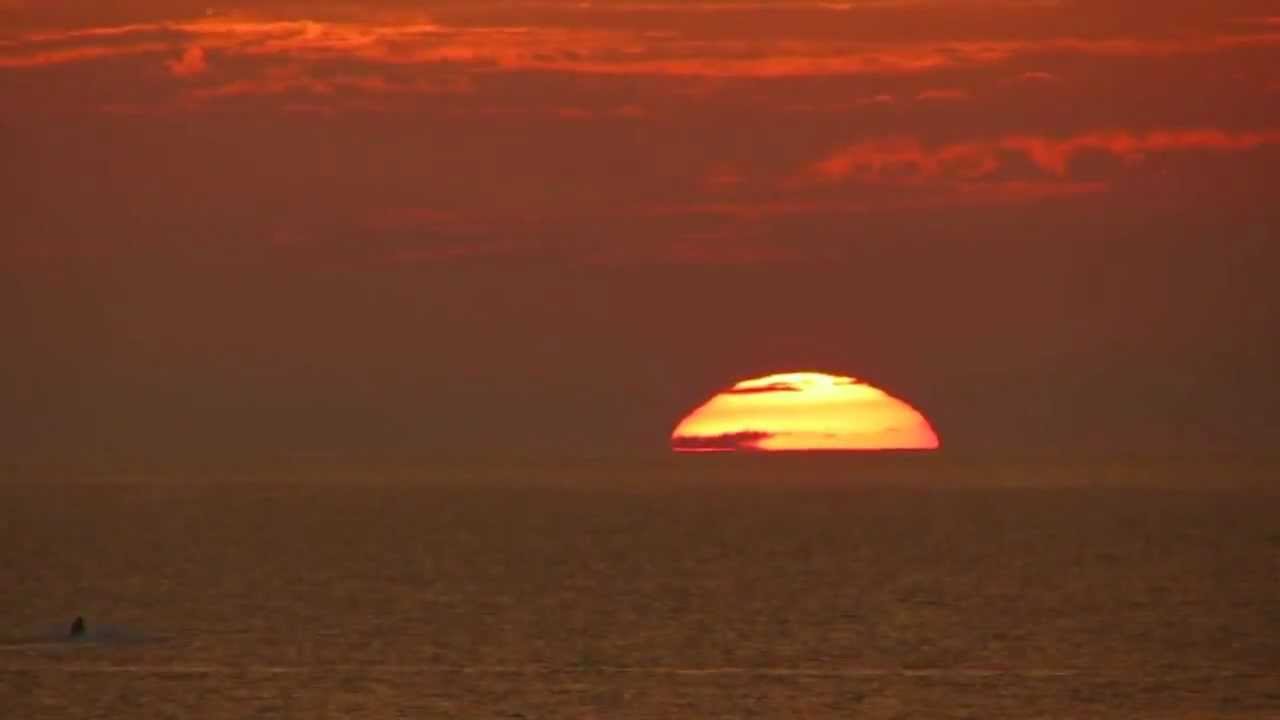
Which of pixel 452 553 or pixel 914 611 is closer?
pixel 914 611

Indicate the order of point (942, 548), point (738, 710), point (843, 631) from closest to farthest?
1. point (738, 710)
2. point (843, 631)
3. point (942, 548)

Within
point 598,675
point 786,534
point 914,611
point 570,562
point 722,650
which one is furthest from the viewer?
point 786,534

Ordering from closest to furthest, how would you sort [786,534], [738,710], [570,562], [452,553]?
[738,710], [570,562], [452,553], [786,534]

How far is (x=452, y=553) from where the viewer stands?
5443 inches

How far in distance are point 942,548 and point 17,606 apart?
67.1 metres

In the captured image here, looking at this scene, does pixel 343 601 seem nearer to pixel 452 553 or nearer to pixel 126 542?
pixel 452 553

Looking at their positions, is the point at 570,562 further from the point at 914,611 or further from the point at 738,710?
the point at 738,710

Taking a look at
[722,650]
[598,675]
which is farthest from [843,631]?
[598,675]

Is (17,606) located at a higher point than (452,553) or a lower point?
lower

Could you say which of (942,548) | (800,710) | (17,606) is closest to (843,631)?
(800,710)

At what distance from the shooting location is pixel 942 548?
147m

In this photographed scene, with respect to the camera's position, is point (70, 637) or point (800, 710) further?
point (70, 637)

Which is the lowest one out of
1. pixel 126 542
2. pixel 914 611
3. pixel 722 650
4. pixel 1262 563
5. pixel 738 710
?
pixel 738 710

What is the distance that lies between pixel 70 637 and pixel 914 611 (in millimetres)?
28751
